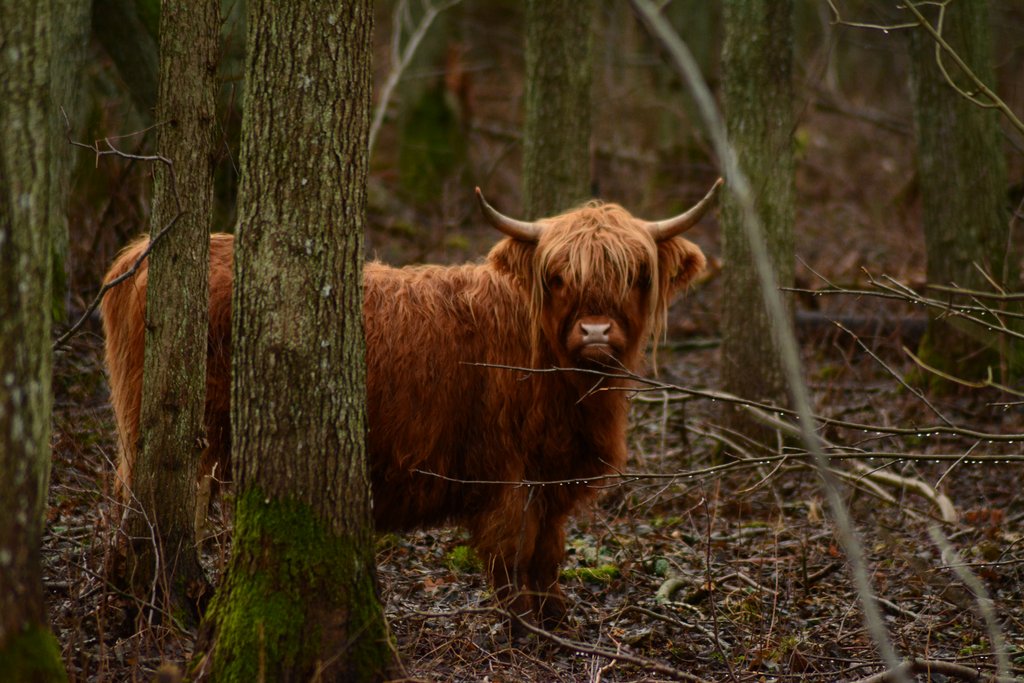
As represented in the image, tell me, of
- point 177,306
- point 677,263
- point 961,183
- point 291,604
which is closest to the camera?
point 291,604

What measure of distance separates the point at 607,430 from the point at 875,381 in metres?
4.73

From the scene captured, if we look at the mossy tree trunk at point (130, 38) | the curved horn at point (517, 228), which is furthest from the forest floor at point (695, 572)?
the mossy tree trunk at point (130, 38)

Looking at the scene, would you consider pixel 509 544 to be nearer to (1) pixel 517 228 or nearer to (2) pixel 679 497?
(1) pixel 517 228

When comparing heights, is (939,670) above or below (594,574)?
above

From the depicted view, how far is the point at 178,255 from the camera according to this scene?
15.0ft

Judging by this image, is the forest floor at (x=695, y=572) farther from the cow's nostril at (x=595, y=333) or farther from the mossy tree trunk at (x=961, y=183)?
the cow's nostril at (x=595, y=333)

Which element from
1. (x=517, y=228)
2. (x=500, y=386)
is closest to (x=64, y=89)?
(x=517, y=228)

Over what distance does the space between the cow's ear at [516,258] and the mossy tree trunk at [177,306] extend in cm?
173

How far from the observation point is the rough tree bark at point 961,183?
27.5 feet

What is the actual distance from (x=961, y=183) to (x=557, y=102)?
3497mm

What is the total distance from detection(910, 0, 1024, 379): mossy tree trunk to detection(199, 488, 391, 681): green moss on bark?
6186 millimetres

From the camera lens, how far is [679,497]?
7.39 metres

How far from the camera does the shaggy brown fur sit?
5.43 meters

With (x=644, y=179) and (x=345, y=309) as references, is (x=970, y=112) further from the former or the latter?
(x=644, y=179)
